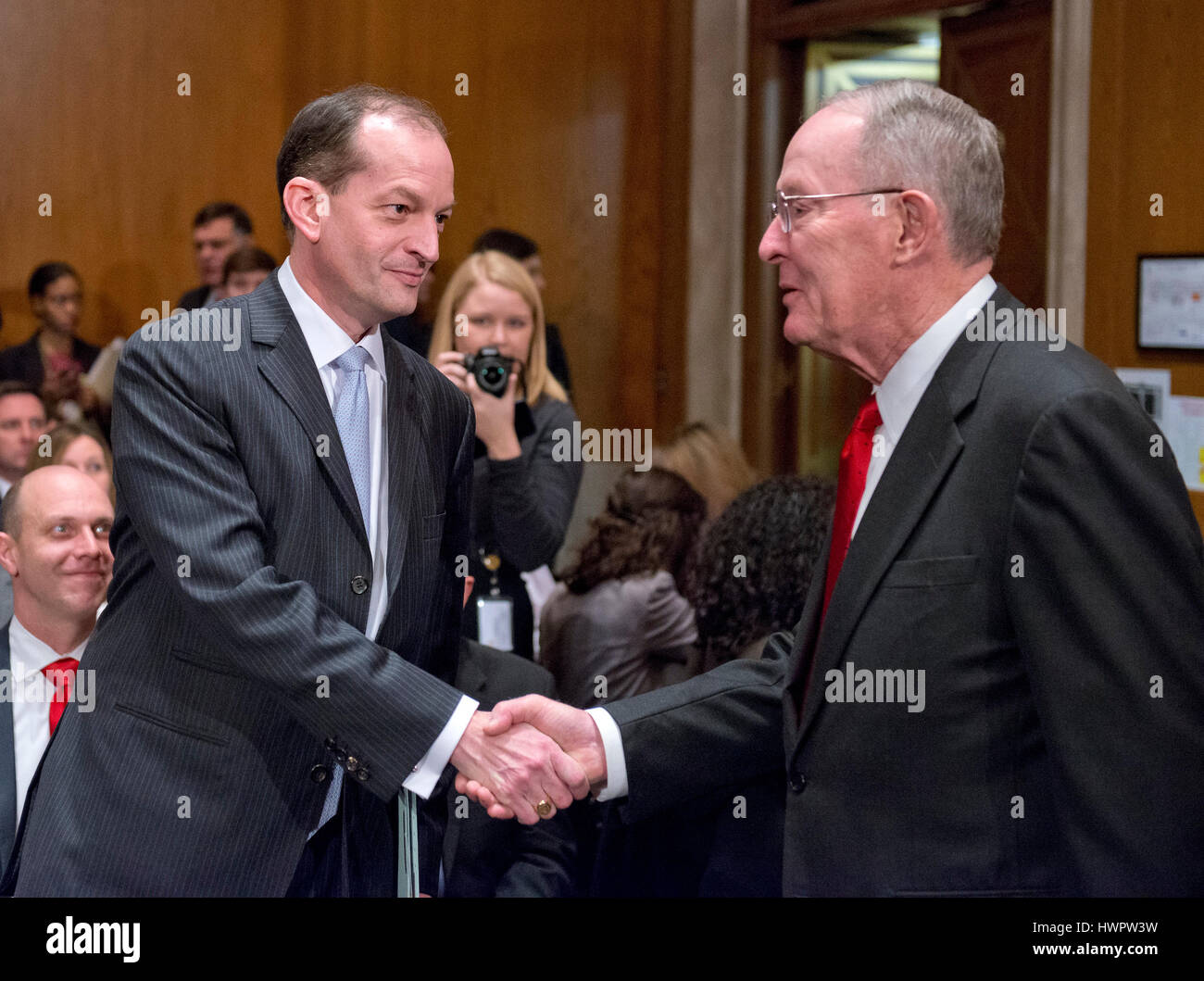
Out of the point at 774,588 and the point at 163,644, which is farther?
the point at 774,588

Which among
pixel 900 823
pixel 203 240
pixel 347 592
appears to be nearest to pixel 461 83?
pixel 203 240

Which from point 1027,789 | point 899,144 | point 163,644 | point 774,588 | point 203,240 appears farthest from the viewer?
point 203,240

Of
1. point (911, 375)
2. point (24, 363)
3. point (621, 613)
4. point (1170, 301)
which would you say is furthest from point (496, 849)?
point (24, 363)

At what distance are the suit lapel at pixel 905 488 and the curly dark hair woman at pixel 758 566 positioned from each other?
2.20 ft

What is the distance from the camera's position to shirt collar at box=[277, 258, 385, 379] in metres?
1.88

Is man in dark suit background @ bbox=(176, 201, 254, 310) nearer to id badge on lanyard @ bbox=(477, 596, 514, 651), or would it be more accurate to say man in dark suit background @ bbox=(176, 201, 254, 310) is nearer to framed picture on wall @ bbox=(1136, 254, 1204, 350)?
id badge on lanyard @ bbox=(477, 596, 514, 651)

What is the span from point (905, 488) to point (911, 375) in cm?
16

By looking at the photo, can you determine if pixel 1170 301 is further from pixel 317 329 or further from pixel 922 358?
pixel 317 329

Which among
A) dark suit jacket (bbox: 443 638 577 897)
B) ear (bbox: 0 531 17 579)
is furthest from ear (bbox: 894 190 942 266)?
ear (bbox: 0 531 17 579)

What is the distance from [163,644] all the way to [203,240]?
10.9 feet

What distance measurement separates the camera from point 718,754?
2.00m

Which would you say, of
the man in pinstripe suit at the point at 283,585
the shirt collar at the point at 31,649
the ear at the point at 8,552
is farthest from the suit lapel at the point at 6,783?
the man in pinstripe suit at the point at 283,585
